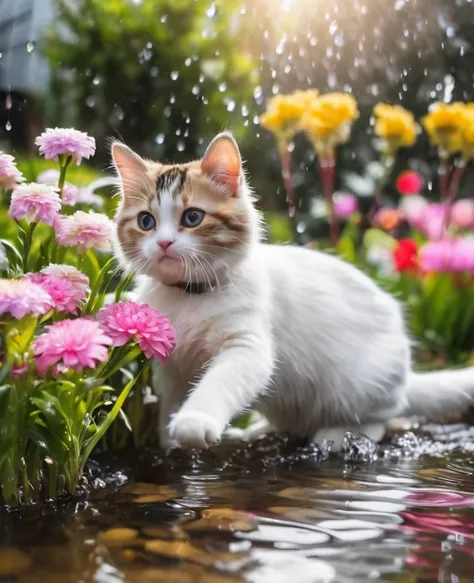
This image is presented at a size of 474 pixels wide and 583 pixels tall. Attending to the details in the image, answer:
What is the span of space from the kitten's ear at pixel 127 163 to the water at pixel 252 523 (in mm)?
493

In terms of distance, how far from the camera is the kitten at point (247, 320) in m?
1.26

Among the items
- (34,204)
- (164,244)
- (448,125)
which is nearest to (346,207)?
(448,125)

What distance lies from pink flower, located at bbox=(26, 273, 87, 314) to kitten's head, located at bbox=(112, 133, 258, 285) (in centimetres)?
15

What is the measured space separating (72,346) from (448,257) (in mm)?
1613

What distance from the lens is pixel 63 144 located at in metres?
1.24

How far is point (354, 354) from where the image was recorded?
1.53m

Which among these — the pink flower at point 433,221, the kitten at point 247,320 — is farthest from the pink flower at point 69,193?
the pink flower at point 433,221

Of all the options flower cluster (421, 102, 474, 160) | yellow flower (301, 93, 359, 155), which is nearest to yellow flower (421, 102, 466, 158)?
flower cluster (421, 102, 474, 160)

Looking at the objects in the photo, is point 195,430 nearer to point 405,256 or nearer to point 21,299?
point 21,299

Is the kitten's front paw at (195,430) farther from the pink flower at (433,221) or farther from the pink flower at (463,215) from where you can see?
the pink flower at (463,215)

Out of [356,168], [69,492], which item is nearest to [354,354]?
[69,492]

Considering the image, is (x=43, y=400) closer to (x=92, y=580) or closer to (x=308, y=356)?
(x=92, y=580)

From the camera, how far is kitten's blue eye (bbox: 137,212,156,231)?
51.4 inches

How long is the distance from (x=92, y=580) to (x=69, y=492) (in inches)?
12.9
